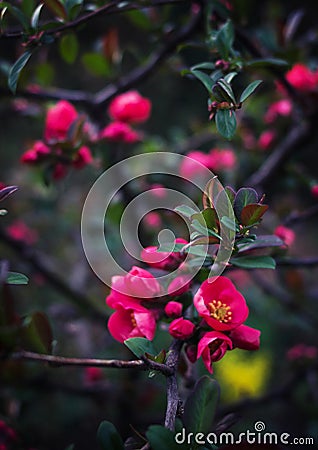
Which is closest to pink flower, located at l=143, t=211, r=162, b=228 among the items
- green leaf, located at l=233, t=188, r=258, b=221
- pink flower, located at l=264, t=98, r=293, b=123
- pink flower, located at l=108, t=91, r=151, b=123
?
pink flower, located at l=108, t=91, r=151, b=123

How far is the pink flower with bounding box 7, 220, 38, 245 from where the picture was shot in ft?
4.39

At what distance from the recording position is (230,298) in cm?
47

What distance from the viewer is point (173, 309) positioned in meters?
0.48

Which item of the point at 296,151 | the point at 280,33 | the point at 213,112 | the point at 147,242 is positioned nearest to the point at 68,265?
the point at 147,242

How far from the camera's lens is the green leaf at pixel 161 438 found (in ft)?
1.26

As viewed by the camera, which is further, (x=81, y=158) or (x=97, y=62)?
(x=97, y=62)

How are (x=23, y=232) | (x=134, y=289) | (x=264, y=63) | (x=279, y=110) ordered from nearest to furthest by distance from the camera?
(x=134, y=289) → (x=264, y=63) → (x=279, y=110) → (x=23, y=232)

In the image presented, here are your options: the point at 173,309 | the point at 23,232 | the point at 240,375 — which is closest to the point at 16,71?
the point at 173,309

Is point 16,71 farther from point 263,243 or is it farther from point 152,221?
point 152,221

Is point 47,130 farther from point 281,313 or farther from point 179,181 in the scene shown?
point 281,313

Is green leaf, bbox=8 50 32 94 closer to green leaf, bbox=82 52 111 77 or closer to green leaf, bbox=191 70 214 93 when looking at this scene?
green leaf, bbox=191 70 214 93

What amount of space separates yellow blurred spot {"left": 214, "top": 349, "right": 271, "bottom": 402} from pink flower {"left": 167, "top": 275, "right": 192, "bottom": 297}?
108cm

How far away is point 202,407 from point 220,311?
9 cm

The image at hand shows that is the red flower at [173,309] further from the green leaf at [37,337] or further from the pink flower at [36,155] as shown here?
the pink flower at [36,155]
